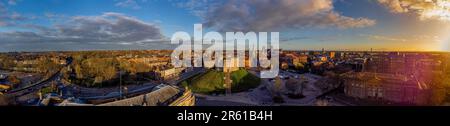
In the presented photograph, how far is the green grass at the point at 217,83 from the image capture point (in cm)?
1264

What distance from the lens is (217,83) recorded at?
13.6m

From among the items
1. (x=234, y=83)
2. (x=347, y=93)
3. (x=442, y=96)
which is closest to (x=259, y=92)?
(x=234, y=83)

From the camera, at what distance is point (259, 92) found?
12.5 meters

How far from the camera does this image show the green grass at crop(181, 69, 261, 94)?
12641mm
